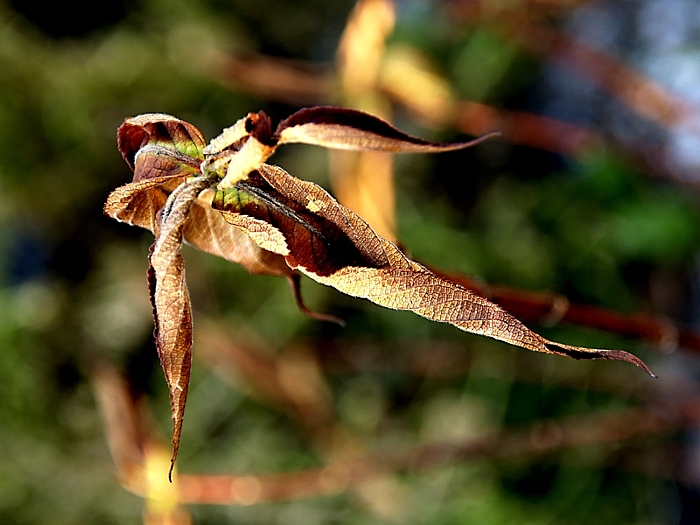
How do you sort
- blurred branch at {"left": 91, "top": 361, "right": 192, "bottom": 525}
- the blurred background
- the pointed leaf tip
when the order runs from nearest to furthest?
the pointed leaf tip < blurred branch at {"left": 91, "top": 361, "right": 192, "bottom": 525} < the blurred background

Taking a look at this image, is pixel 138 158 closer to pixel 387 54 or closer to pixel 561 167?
pixel 387 54

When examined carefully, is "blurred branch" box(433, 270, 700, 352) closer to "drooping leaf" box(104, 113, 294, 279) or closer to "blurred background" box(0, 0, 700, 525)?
"drooping leaf" box(104, 113, 294, 279)

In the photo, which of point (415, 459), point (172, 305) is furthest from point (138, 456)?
point (172, 305)

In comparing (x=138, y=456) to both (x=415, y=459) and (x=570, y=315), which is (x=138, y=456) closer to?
(x=415, y=459)

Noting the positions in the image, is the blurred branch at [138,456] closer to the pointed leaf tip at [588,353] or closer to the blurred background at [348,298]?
the blurred background at [348,298]

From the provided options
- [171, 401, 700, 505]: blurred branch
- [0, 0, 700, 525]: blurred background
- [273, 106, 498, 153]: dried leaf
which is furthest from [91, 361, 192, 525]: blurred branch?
[273, 106, 498, 153]: dried leaf

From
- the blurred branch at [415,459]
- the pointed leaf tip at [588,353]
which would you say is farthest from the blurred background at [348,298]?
the pointed leaf tip at [588,353]
